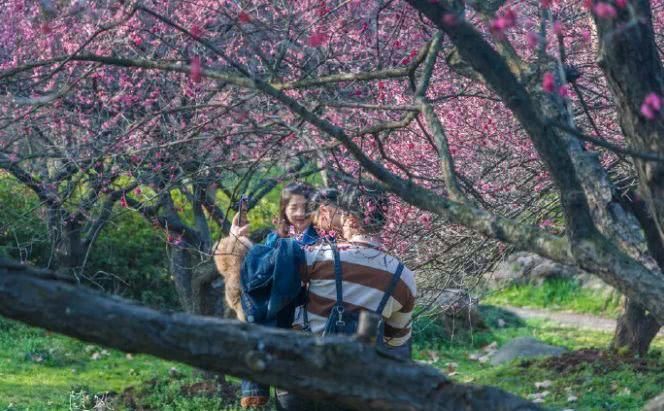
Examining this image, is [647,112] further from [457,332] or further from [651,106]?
[457,332]

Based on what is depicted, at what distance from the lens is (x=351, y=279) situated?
4.79 meters

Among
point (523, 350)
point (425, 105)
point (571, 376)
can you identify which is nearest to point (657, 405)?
point (425, 105)

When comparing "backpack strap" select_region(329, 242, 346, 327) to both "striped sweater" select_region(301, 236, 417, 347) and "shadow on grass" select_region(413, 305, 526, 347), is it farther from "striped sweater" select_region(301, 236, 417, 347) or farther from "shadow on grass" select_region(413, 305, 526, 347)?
"shadow on grass" select_region(413, 305, 526, 347)

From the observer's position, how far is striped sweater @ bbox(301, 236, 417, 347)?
15.7 feet

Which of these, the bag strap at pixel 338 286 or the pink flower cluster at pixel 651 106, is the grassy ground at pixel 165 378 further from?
the pink flower cluster at pixel 651 106

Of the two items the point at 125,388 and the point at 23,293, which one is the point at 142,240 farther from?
the point at 23,293

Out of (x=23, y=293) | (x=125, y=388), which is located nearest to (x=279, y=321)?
(x=23, y=293)

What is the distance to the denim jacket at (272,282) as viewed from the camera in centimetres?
473

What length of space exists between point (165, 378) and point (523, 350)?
→ 4.44 meters

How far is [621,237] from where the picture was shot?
376 centimetres

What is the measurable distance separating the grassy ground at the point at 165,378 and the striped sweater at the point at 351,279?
2480 mm

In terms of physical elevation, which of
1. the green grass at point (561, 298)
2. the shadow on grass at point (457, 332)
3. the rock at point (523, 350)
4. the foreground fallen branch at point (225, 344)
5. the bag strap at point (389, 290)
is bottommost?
the foreground fallen branch at point (225, 344)

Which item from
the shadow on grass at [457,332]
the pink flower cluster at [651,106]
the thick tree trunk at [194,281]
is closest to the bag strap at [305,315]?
the pink flower cluster at [651,106]

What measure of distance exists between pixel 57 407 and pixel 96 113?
8.19 ft
